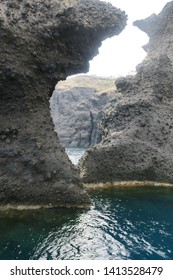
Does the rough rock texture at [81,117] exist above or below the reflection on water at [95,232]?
above

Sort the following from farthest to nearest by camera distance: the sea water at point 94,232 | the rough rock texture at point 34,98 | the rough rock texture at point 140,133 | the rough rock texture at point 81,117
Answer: the rough rock texture at point 81,117 < the rough rock texture at point 140,133 < the rough rock texture at point 34,98 < the sea water at point 94,232

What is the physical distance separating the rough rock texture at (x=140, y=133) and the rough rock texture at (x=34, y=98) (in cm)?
1069

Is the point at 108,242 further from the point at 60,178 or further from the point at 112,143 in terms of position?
the point at 112,143

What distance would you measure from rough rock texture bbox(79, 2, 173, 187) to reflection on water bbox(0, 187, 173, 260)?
8012 mm

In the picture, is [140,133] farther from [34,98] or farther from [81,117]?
[81,117]

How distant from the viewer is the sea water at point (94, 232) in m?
21.7

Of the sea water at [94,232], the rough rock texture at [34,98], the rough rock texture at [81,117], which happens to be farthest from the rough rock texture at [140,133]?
the rough rock texture at [81,117]

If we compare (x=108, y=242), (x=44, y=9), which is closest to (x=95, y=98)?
Answer: (x=44, y=9)

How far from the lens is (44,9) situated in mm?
32719

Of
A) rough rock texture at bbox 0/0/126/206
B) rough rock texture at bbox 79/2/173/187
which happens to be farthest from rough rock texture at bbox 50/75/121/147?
rough rock texture at bbox 0/0/126/206

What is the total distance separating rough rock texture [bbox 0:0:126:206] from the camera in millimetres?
30203

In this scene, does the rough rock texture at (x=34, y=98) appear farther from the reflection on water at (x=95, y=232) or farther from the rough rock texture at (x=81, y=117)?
the rough rock texture at (x=81, y=117)

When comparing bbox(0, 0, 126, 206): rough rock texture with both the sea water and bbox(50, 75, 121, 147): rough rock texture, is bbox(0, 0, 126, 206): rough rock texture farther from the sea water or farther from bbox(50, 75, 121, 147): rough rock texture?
bbox(50, 75, 121, 147): rough rock texture

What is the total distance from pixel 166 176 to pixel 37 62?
20936 mm
